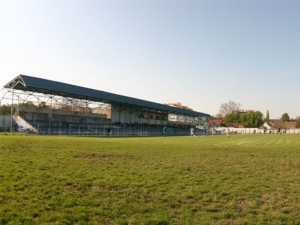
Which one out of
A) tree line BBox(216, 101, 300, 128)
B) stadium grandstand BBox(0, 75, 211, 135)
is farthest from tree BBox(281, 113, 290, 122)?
stadium grandstand BBox(0, 75, 211, 135)

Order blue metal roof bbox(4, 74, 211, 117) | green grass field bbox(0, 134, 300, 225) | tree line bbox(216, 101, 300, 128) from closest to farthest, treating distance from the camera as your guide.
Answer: green grass field bbox(0, 134, 300, 225) < blue metal roof bbox(4, 74, 211, 117) < tree line bbox(216, 101, 300, 128)

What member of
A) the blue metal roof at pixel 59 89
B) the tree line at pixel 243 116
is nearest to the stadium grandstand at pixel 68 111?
the blue metal roof at pixel 59 89

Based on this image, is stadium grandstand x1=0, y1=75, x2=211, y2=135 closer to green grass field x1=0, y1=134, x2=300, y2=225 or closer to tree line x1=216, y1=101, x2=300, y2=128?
green grass field x1=0, y1=134, x2=300, y2=225

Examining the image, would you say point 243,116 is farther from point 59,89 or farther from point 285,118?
point 59,89

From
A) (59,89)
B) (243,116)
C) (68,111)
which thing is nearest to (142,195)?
(59,89)

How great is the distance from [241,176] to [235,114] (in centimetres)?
13166

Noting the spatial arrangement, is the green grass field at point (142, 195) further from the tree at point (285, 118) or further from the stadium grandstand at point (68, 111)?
the tree at point (285, 118)

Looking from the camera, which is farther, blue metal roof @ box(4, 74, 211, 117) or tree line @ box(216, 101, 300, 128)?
tree line @ box(216, 101, 300, 128)

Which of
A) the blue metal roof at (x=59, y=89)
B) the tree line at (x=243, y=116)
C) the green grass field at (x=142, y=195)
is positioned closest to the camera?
A: the green grass field at (x=142, y=195)

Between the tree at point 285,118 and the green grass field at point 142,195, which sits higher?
the tree at point 285,118

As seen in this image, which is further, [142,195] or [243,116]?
[243,116]

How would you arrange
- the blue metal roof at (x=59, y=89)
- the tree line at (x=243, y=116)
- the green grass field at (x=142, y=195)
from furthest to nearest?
the tree line at (x=243, y=116)
the blue metal roof at (x=59, y=89)
the green grass field at (x=142, y=195)

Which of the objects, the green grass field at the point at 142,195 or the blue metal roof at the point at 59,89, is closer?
the green grass field at the point at 142,195

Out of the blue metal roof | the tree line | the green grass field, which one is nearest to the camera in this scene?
the green grass field
